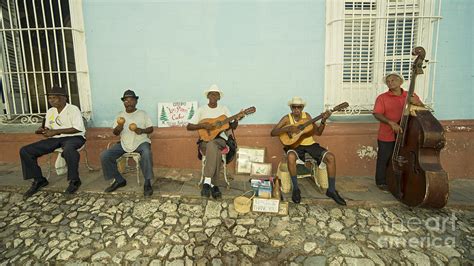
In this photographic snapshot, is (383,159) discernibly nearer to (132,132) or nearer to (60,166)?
(132,132)

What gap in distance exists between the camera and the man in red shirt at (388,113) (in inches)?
139

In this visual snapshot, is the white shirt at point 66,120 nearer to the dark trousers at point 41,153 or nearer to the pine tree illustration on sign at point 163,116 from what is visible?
the dark trousers at point 41,153

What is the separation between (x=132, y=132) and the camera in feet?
12.4

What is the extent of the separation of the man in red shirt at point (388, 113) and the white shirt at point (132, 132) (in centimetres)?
325

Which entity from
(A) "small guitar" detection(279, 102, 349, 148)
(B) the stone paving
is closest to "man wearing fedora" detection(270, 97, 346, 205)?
(A) "small guitar" detection(279, 102, 349, 148)

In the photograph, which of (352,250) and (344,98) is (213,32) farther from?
(352,250)

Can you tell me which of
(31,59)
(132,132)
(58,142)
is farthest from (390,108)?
(31,59)

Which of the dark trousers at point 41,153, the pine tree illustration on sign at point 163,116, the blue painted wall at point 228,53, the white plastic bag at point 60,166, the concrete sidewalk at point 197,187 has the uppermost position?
the blue painted wall at point 228,53

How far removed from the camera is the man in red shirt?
354 centimetres

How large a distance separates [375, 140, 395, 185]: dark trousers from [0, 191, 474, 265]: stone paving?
0.56 metres

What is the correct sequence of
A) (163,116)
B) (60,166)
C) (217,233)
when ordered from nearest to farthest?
(217,233) < (60,166) < (163,116)

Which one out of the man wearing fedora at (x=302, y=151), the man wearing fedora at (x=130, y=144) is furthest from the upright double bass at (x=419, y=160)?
the man wearing fedora at (x=130, y=144)

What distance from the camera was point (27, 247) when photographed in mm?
2701

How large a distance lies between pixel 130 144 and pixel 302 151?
241cm
